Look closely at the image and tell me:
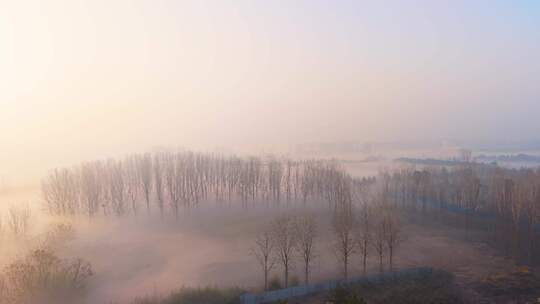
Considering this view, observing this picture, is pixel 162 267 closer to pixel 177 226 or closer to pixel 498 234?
pixel 177 226

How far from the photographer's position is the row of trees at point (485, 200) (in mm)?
25942

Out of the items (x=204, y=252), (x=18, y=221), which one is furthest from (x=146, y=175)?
(x=204, y=252)

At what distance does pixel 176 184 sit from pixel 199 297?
77.7 feet

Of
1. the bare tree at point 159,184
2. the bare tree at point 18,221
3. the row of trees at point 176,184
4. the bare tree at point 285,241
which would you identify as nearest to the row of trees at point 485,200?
the row of trees at point 176,184

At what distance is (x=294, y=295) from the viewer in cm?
1689

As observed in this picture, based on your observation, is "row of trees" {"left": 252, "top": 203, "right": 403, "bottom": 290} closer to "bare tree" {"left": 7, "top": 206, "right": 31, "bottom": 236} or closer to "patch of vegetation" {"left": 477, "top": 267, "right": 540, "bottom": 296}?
"patch of vegetation" {"left": 477, "top": 267, "right": 540, "bottom": 296}

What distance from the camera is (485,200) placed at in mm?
35125

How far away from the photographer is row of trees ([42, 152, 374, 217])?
3709 cm

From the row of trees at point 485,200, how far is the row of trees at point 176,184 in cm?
712

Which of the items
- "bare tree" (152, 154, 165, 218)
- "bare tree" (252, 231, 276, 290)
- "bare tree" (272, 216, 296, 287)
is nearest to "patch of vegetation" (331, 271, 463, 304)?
"bare tree" (272, 216, 296, 287)

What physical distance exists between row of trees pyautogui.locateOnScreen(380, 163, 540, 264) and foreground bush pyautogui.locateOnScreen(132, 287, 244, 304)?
667 inches

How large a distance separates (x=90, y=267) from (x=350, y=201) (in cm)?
2153

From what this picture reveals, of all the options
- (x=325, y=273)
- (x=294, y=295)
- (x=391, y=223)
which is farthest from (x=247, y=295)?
(x=391, y=223)

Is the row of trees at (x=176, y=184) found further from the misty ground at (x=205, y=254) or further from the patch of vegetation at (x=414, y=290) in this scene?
the patch of vegetation at (x=414, y=290)
